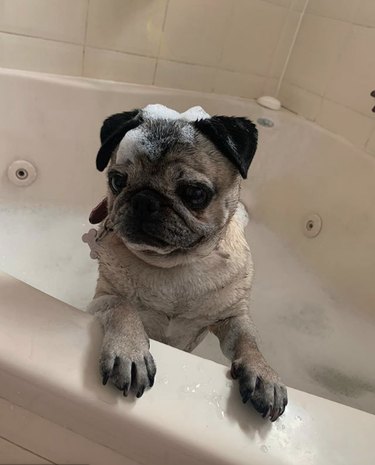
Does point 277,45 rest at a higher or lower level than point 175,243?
higher

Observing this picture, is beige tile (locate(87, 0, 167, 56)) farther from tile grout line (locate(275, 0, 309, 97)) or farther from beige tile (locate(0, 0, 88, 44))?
tile grout line (locate(275, 0, 309, 97))

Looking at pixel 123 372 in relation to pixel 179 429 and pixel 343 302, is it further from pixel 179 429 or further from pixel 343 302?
pixel 343 302

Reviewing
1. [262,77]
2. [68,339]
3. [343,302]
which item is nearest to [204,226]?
[68,339]

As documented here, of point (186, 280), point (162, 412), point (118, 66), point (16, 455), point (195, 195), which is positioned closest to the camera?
point (162, 412)

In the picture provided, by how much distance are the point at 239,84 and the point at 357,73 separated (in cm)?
42

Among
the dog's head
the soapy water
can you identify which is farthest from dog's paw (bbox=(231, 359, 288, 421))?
the soapy water

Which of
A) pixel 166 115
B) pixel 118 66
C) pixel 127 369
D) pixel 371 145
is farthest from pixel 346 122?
pixel 127 369

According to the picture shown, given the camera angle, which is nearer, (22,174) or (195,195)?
(195,195)

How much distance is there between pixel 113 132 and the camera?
0.81 meters

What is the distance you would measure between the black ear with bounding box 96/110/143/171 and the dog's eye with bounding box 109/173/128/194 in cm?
4

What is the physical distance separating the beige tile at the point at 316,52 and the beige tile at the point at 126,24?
529 millimetres

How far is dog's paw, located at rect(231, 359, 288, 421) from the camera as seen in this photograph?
59 centimetres

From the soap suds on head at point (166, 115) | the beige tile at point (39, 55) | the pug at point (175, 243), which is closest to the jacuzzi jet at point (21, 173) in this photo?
the beige tile at point (39, 55)

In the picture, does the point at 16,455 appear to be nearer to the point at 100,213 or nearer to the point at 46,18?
the point at 100,213
